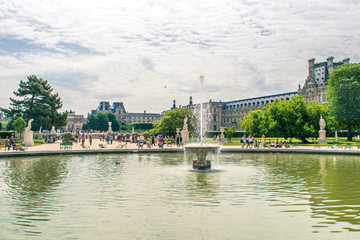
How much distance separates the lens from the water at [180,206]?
7.47 m

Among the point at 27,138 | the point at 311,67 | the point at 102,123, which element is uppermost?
the point at 311,67

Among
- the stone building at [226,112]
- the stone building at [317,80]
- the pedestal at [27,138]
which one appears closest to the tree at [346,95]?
the stone building at [317,80]

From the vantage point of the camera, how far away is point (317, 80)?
94875 millimetres

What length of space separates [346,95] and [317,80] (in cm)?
4611

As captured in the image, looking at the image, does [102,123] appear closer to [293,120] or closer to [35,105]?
[35,105]

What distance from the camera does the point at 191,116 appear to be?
65250 mm

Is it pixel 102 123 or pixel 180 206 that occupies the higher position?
pixel 102 123

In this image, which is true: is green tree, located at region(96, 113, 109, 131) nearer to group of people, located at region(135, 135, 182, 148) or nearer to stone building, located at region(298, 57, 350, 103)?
stone building, located at region(298, 57, 350, 103)

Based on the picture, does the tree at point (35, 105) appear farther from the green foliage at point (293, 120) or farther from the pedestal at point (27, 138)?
the green foliage at point (293, 120)

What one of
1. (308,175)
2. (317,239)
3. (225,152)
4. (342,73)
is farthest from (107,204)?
(342,73)

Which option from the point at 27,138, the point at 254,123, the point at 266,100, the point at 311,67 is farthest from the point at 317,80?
the point at 27,138

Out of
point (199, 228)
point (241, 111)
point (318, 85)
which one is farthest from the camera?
point (241, 111)

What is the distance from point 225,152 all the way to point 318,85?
7188cm

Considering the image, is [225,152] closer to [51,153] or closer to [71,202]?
[51,153]
